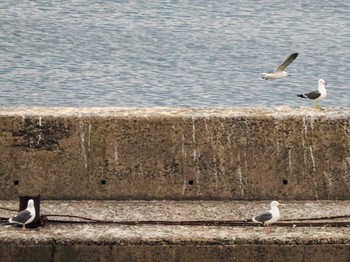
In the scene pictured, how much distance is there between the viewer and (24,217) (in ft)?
29.6

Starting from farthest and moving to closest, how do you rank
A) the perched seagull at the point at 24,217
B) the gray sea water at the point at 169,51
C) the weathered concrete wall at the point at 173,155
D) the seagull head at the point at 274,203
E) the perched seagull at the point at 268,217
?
the gray sea water at the point at 169,51, the weathered concrete wall at the point at 173,155, the seagull head at the point at 274,203, the perched seagull at the point at 268,217, the perched seagull at the point at 24,217

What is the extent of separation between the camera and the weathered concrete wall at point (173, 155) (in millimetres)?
9953

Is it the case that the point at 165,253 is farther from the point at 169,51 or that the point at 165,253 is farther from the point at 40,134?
the point at 169,51

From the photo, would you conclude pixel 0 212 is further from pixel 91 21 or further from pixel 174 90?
pixel 91 21

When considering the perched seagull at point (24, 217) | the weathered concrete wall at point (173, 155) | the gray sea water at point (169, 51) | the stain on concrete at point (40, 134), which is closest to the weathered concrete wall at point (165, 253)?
the perched seagull at point (24, 217)

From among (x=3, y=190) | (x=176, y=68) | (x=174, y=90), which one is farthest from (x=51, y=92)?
(x=3, y=190)

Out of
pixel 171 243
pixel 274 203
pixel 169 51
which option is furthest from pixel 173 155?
pixel 169 51

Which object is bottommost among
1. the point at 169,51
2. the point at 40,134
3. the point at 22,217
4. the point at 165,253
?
the point at 169,51

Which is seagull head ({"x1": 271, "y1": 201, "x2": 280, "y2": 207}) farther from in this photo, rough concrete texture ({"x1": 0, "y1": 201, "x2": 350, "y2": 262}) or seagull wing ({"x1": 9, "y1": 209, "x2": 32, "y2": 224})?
seagull wing ({"x1": 9, "y1": 209, "x2": 32, "y2": 224})

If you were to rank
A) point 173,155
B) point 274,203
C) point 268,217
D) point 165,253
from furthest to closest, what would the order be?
1. point 173,155
2. point 274,203
3. point 268,217
4. point 165,253

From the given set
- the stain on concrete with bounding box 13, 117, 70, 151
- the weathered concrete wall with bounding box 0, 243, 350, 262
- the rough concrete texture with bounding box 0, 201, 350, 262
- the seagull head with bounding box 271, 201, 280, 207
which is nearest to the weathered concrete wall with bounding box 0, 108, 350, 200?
the stain on concrete with bounding box 13, 117, 70, 151

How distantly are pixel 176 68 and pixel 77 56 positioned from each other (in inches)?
124

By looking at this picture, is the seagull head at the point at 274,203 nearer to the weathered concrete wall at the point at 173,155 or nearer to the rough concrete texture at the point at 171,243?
the rough concrete texture at the point at 171,243

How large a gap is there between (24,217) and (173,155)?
4.84 feet
